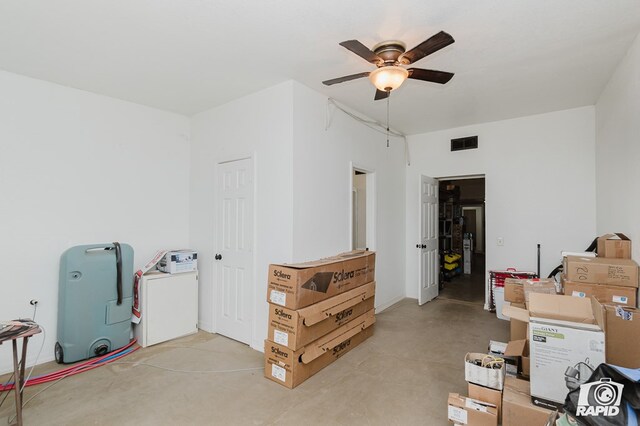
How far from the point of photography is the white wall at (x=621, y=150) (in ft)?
8.18

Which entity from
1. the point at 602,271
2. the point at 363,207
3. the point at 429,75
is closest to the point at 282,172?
the point at 429,75

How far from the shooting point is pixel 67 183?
10.7 ft

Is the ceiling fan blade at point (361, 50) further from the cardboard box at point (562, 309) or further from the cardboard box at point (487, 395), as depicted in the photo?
the cardboard box at point (487, 395)

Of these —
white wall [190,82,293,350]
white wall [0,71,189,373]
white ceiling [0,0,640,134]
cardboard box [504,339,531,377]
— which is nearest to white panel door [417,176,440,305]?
white ceiling [0,0,640,134]

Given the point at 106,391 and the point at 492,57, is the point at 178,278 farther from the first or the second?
the point at 492,57

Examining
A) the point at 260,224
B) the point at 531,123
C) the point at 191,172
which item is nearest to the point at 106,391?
the point at 260,224

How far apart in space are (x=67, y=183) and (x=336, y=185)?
9.75 ft

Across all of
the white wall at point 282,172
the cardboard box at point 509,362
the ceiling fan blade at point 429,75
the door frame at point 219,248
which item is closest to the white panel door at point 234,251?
the door frame at point 219,248

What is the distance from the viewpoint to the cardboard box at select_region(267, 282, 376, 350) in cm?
257

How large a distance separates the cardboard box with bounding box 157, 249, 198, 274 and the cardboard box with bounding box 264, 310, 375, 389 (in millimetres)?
1646

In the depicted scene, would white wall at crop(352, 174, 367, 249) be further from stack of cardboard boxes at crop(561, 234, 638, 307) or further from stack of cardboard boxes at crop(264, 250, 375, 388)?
stack of cardboard boxes at crop(561, 234, 638, 307)

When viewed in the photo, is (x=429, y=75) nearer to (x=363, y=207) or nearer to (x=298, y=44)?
(x=298, y=44)

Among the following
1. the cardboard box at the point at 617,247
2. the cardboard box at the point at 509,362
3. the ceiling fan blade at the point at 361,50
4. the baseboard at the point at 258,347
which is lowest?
the baseboard at the point at 258,347

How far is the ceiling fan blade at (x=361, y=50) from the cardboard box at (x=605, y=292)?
256cm
